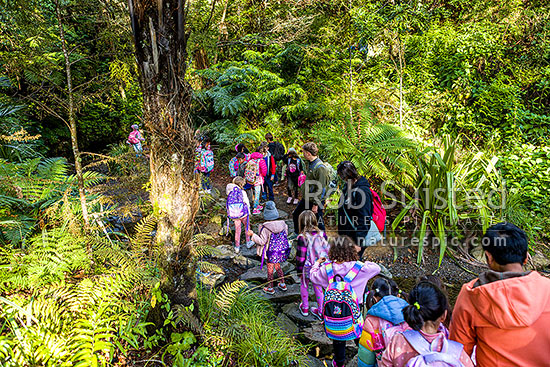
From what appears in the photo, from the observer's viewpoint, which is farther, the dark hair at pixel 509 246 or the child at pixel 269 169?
the child at pixel 269 169

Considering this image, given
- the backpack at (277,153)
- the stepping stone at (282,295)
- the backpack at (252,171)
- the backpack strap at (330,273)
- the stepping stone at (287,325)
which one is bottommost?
the stepping stone at (287,325)

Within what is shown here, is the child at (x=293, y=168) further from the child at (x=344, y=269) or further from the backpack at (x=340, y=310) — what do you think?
the backpack at (x=340, y=310)

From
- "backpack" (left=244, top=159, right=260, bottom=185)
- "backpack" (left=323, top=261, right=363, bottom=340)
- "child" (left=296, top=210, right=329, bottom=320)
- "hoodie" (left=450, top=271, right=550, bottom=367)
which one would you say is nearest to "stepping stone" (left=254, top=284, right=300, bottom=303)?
"child" (left=296, top=210, right=329, bottom=320)

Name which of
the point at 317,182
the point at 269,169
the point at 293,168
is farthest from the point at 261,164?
the point at 317,182

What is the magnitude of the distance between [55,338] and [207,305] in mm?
1275

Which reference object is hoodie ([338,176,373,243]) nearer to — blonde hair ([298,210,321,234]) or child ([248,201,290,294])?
blonde hair ([298,210,321,234])

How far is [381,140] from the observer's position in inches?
234

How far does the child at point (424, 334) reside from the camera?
170cm

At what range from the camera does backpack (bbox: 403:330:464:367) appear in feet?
5.32

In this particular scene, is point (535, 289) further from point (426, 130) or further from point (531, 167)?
point (426, 130)

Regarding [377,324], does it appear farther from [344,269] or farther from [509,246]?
[509,246]

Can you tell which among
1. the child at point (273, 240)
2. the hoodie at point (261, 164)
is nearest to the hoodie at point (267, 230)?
the child at point (273, 240)

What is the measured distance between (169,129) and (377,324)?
218 centimetres

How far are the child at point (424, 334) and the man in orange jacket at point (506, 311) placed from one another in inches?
5.2
